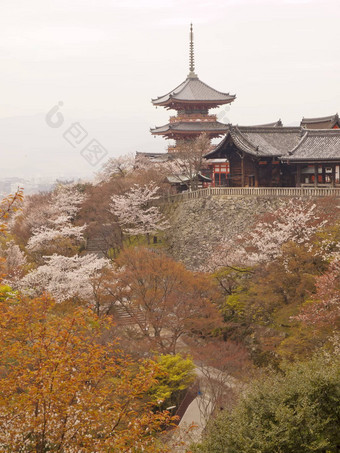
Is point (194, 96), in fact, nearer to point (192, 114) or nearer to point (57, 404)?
point (192, 114)

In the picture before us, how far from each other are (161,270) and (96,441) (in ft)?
52.1

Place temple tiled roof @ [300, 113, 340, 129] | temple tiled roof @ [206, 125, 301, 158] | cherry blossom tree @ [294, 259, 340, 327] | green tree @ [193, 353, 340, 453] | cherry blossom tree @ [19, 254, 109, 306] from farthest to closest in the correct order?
temple tiled roof @ [300, 113, 340, 129]
temple tiled roof @ [206, 125, 301, 158]
cherry blossom tree @ [19, 254, 109, 306]
cherry blossom tree @ [294, 259, 340, 327]
green tree @ [193, 353, 340, 453]

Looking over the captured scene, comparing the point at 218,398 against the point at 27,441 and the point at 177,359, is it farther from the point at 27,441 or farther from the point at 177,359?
the point at 27,441

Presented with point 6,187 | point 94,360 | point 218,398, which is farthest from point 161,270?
point 6,187

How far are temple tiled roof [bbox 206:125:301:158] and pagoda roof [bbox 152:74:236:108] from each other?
15073mm

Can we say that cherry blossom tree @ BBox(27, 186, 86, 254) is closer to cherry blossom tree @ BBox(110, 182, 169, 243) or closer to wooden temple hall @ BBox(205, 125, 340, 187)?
cherry blossom tree @ BBox(110, 182, 169, 243)

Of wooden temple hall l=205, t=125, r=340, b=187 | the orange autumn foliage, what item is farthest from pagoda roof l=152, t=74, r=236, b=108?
the orange autumn foliage

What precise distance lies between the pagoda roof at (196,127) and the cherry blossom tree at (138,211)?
11.4m

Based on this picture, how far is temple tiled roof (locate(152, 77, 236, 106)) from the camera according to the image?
52513 mm

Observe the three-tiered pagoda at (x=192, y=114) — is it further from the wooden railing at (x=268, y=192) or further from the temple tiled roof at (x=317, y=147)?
the temple tiled roof at (x=317, y=147)

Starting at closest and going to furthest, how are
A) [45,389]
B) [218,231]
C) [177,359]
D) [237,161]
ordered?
[45,389]
[177,359]
[218,231]
[237,161]

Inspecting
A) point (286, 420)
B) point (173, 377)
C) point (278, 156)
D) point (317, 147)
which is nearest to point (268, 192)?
point (278, 156)

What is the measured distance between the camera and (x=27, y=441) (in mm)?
10375

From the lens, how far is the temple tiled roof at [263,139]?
36531 millimetres
